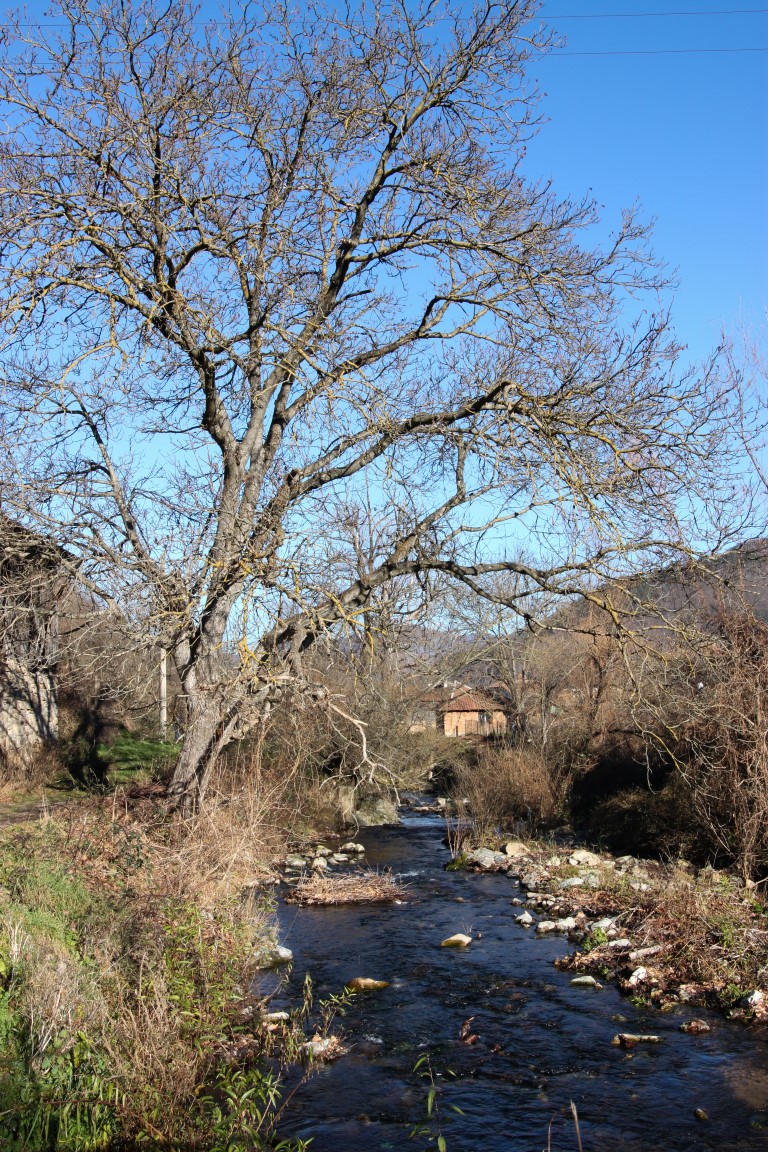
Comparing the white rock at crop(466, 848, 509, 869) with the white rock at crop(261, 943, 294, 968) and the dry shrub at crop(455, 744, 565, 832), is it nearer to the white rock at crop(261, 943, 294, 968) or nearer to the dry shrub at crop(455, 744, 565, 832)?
the dry shrub at crop(455, 744, 565, 832)

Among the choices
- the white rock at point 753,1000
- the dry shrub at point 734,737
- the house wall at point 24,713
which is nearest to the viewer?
the white rock at point 753,1000

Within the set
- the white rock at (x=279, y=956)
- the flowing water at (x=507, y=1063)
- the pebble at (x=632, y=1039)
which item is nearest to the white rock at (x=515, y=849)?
the flowing water at (x=507, y=1063)

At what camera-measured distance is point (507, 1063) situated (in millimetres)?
7262

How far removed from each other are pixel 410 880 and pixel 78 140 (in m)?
12.2

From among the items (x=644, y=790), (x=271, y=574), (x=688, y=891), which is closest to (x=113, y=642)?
(x=271, y=574)

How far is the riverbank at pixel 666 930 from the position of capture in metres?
8.60

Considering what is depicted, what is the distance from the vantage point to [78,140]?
33.0 feet

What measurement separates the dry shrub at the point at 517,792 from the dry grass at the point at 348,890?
540 cm

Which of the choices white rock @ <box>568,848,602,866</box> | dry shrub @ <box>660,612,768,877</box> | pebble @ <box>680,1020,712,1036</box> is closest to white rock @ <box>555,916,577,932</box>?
dry shrub @ <box>660,612,768,877</box>

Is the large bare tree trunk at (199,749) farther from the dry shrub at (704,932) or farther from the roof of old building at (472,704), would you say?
the roof of old building at (472,704)

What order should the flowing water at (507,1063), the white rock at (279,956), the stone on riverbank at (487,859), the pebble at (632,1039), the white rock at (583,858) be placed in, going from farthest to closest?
the stone on riverbank at (487,859), the white rock at (583,858), the white rock at (279,956), the pebble at (632,1039), the flowing water at (507,1063)

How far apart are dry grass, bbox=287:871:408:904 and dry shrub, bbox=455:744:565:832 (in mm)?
5401

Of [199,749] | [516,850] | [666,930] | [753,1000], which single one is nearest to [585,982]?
[666,930]

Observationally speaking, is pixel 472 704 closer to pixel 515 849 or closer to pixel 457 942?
pixel 515 849
